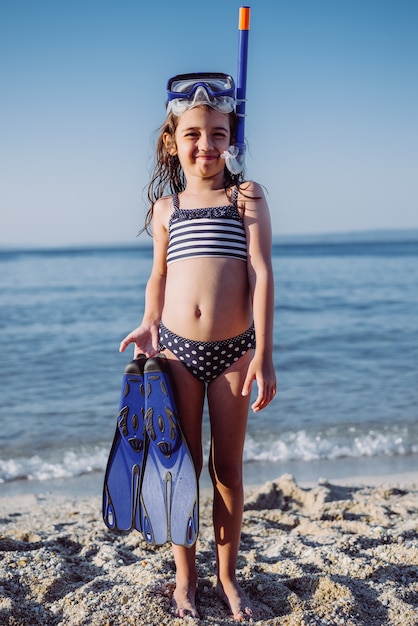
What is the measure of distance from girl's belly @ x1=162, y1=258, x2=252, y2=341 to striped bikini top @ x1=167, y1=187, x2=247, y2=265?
0.03 metres

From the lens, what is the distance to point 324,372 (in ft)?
28.8

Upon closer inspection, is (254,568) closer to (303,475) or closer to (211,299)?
(211,299)

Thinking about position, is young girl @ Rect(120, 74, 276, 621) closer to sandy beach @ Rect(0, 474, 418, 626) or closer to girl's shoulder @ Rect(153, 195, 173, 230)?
girl's shoulder @ Rect(153, 195, 173, 230)

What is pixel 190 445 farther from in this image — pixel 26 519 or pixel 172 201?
pixel 26 519

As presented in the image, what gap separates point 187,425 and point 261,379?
384mm

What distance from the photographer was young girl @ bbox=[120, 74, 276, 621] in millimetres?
2701

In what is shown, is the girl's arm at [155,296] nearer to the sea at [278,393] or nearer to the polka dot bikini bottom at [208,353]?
the polka dot bikini bottom at [208,353]

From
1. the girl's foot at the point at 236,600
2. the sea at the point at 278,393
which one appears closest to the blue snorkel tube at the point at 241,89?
the girl's foot at the point at 236,600

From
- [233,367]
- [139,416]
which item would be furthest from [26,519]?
[233,367]

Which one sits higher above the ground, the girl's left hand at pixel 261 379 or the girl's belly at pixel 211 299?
the girl's belly at pixel 211 299

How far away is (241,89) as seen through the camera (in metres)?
2.86

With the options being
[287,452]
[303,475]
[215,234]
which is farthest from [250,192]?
[287,452]

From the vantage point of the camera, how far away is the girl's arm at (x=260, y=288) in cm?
263

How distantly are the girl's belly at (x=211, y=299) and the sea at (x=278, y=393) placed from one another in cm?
280
